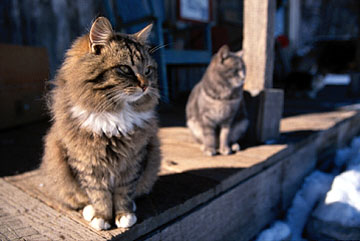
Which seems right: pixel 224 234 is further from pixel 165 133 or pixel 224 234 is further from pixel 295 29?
pixel 295 29

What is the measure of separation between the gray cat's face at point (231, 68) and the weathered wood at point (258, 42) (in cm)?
15

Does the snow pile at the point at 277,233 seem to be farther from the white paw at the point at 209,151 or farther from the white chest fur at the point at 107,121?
the white chest fur at the point at 107,121

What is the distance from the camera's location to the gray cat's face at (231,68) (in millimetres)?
1911

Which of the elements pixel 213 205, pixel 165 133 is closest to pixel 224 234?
pixel 213 205

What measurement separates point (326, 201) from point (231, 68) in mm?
1082

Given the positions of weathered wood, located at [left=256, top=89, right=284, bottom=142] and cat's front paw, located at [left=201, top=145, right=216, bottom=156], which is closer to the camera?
cat's front paw, located at [left=201, top=145, right=216, bottom=156]

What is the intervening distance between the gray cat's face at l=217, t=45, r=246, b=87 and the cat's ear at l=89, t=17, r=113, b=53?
111cm

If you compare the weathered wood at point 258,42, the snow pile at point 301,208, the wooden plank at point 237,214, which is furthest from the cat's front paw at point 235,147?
the snow pile at point 301,208

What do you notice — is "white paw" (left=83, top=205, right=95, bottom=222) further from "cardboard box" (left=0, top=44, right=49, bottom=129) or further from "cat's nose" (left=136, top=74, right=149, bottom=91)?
"cardboard box" (left=0, top=44, right=49, bottom=129)

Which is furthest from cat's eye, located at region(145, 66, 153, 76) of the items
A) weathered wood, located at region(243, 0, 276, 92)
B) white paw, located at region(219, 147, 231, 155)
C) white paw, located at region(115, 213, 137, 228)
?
weathered wood, located at region(243, 0, 276, 92)

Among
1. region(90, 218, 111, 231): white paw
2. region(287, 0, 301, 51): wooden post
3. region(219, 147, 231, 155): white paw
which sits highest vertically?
region(287, 0, 301, 51): wooden post

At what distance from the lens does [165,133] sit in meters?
2.52

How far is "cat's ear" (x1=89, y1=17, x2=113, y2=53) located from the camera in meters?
Result: 0.94

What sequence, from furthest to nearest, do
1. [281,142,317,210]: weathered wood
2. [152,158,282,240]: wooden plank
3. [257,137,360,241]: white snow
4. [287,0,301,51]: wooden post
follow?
1. [287,0,301,51]: wooden post
2. [281,142,317,210]: weathered wood
3. [257,137,360,241]: white snow
4. [152,158,282,240]: wooden plank
